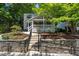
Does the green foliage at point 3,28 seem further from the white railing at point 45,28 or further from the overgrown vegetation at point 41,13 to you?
the white railing at point 45,28

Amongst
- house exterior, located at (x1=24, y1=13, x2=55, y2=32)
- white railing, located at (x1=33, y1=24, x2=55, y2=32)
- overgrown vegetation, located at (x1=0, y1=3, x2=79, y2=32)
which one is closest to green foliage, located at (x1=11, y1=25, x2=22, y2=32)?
overgrown vegetation, located at (x1=0, y1=3, x2=79, y2=32)

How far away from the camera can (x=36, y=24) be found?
360 inches

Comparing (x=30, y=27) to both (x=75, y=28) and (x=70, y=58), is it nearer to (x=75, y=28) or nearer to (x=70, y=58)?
(x=75, y=28)

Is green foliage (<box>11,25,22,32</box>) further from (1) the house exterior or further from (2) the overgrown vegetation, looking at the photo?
(1) the house exterior

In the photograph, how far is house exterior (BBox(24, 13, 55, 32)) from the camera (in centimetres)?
870

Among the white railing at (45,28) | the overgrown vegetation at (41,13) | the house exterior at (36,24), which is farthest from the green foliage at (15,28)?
the white railing at (45,28)

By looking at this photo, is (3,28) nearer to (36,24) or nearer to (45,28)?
(36,24)

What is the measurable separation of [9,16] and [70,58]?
386 cm

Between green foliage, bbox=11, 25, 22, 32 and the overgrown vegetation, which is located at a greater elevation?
Result: the overgrown vegetation

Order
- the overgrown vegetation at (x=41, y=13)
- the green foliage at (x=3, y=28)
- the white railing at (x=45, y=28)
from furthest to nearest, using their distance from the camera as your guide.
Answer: the white railing at (x=45, y=28) → the green foliage at (x=3, y=28) → the overgrown vegetation at (x=41, y=13)

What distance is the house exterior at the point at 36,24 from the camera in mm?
8703

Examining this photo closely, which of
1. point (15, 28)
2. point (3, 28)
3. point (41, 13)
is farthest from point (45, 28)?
point (3, 28)

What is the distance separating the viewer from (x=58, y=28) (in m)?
8.95

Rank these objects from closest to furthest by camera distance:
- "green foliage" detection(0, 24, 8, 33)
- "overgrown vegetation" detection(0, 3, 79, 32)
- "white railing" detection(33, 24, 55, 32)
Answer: "overgrown vegetation" detection(0, 3, 79, 32) → "green foliage" detection(0, 24, 8, 33) → "white railing" detection(33, 24, 55, 32)
